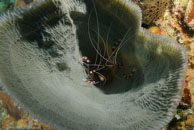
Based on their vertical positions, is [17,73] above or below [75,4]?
below

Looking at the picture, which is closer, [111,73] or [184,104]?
[184,104]

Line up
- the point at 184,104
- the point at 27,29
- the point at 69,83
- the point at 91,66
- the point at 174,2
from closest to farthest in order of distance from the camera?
the point at 27,29 < the point at 69,83 < the point at 184,104 < the point at 174,2 < the point at 91,66

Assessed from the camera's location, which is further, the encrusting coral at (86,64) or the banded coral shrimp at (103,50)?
the banded coral shrimp at (103,50)

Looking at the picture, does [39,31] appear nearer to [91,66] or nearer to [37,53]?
[37,53]

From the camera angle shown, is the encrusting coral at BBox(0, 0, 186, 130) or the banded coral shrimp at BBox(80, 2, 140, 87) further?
the banded coral shrimp at BBox(80, 2, 140, 87)

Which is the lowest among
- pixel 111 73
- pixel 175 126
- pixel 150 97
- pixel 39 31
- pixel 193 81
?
pixel 175 126

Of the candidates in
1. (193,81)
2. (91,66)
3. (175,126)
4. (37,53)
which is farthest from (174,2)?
(37,53)

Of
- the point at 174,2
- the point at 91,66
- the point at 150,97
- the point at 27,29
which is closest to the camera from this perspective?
the point at 150,97

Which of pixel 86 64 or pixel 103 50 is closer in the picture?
pixel 86 64
